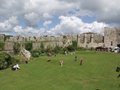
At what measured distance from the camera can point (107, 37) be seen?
3858 inches

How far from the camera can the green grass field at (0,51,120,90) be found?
138ft

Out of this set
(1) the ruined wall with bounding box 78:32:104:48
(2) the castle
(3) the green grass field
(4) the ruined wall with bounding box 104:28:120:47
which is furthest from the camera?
(1) the ruined wall with bounding box 78:32:104:48

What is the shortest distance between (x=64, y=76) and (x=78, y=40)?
5820 cm

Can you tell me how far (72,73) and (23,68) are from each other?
27.4ft

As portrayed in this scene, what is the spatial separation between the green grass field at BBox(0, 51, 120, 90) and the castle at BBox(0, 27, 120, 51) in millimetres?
38119

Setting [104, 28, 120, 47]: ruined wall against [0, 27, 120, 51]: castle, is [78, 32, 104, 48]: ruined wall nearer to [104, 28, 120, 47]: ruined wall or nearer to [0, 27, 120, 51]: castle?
[0, 27, 120, 51]: castle

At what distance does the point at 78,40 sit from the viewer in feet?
344

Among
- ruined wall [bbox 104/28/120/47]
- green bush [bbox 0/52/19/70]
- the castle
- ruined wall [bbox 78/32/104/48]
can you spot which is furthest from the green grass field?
ruined wall [bbox 78/32/104/48]

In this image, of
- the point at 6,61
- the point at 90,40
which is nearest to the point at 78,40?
the point at 90,40

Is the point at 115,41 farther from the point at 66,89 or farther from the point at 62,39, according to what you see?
the point at 66,89

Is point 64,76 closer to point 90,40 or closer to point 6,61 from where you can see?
point 6,61

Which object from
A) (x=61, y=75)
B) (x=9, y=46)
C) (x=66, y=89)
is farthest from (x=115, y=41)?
(x=66, y=89)

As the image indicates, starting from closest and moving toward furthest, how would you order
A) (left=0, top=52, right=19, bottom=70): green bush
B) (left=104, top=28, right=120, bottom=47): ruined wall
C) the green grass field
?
1. the green grass field
2. (left=0, top=52, right=19, bottom=70): green bush
3. (left=104, top=28, right=120, bottom=47): ruined wall

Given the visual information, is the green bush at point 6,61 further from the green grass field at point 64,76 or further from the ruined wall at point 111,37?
the ruined wall at point 111,37
